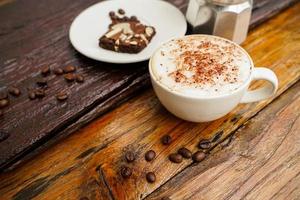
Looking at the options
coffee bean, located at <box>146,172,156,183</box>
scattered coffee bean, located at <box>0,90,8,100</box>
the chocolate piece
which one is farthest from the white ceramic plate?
coffee bean, located at <box>146,172,156,183</box>

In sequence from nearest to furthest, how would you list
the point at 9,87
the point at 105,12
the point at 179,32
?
the point at 9,87 < the point at 179,32 < the point at 105,12

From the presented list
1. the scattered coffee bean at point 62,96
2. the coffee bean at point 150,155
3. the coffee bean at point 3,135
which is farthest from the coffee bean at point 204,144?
the coffee bean at point 3,135

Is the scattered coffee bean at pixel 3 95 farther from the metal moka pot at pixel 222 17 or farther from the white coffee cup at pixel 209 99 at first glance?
the metal moka pot at pixel 222 17

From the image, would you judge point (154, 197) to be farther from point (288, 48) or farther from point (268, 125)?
point (288, 48)

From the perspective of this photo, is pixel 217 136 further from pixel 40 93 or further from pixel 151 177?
pixel 40 93

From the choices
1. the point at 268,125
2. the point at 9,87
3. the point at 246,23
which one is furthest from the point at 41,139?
the point at 246,23

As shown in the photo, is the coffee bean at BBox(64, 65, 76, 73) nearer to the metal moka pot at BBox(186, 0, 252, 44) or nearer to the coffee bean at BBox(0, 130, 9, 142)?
the coffee bean at BBox(0, 130, 9, 142)

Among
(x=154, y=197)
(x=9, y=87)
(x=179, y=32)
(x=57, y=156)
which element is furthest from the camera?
(x=179, y=32)
